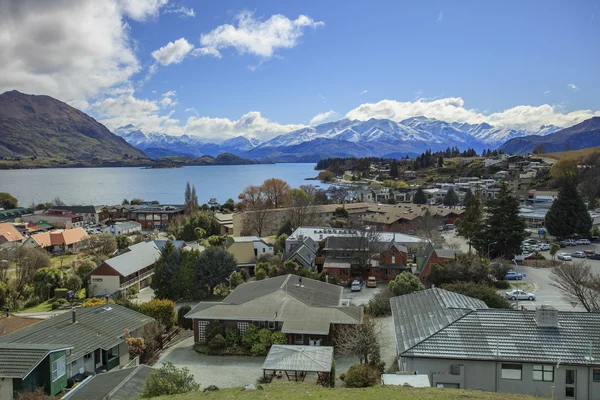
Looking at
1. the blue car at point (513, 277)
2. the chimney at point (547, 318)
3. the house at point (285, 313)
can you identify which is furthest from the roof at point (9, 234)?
the chimney at point (547, 318)

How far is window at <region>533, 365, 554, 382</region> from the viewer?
13.4m

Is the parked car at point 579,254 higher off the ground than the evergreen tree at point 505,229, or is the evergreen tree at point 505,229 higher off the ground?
the evergreen tree at point 505,229

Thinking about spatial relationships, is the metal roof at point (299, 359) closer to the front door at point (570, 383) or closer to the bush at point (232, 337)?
the bush at point (232, 337)

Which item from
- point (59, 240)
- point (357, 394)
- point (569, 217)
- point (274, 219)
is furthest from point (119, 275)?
point (569, 217)

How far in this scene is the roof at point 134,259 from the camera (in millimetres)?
34375

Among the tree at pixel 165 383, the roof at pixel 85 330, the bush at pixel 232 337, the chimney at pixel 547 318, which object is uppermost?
the chimney at pixel 547 318

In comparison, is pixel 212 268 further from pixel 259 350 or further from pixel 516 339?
pixel 516 339

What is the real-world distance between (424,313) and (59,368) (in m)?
13.5

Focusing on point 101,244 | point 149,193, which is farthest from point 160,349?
point 149,193

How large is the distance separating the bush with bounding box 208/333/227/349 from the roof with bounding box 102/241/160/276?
16.1m

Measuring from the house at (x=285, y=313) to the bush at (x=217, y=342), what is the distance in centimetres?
89

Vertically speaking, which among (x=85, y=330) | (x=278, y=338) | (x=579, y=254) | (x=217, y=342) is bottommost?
(x=217, y=342)

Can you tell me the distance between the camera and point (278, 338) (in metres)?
20.5

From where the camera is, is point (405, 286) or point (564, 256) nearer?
point (405, 286)
